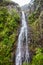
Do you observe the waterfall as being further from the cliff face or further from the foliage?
the foliage

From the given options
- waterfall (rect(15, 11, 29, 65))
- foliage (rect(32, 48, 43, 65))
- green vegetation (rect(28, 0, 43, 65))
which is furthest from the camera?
waterfall (rect(15, 11, 29, 65))

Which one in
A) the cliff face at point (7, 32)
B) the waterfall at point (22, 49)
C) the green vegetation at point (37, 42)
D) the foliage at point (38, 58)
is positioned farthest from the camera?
the cliff face at point (7, 32)

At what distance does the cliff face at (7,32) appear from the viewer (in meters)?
21.9

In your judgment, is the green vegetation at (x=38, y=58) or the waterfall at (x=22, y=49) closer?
the green vegetation at (x=38, y=58)

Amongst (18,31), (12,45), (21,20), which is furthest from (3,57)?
(21,20)

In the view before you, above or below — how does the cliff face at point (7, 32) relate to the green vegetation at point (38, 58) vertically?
above

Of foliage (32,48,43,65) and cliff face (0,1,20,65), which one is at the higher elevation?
cliff face (0,1,20,65)

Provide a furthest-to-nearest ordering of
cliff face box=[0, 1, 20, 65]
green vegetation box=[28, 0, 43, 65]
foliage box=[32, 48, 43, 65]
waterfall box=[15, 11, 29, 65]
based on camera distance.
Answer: cliff face box=[0, 1, 20, 65] < waterfall box=[15, 11, 29, 65] < green vegetation box=[28, 0, 43, 65] < foliage box=[32, 48, 43, 65]

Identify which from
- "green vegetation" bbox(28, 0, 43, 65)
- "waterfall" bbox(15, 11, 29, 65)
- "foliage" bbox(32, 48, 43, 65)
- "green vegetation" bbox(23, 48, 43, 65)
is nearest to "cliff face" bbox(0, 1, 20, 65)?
"waterfall" bbox(15, 11, 29, 65)

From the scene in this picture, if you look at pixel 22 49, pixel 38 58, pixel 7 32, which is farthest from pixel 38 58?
pixel 7 32

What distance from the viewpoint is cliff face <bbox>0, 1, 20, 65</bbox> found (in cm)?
2192

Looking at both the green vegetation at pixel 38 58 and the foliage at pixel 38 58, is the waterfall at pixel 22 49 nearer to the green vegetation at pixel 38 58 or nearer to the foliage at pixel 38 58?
the green vegetation at pixel 38 58

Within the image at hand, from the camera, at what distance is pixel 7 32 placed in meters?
25.1

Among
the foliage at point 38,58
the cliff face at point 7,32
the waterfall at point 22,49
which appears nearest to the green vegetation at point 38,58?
the foliage at point 38,58
